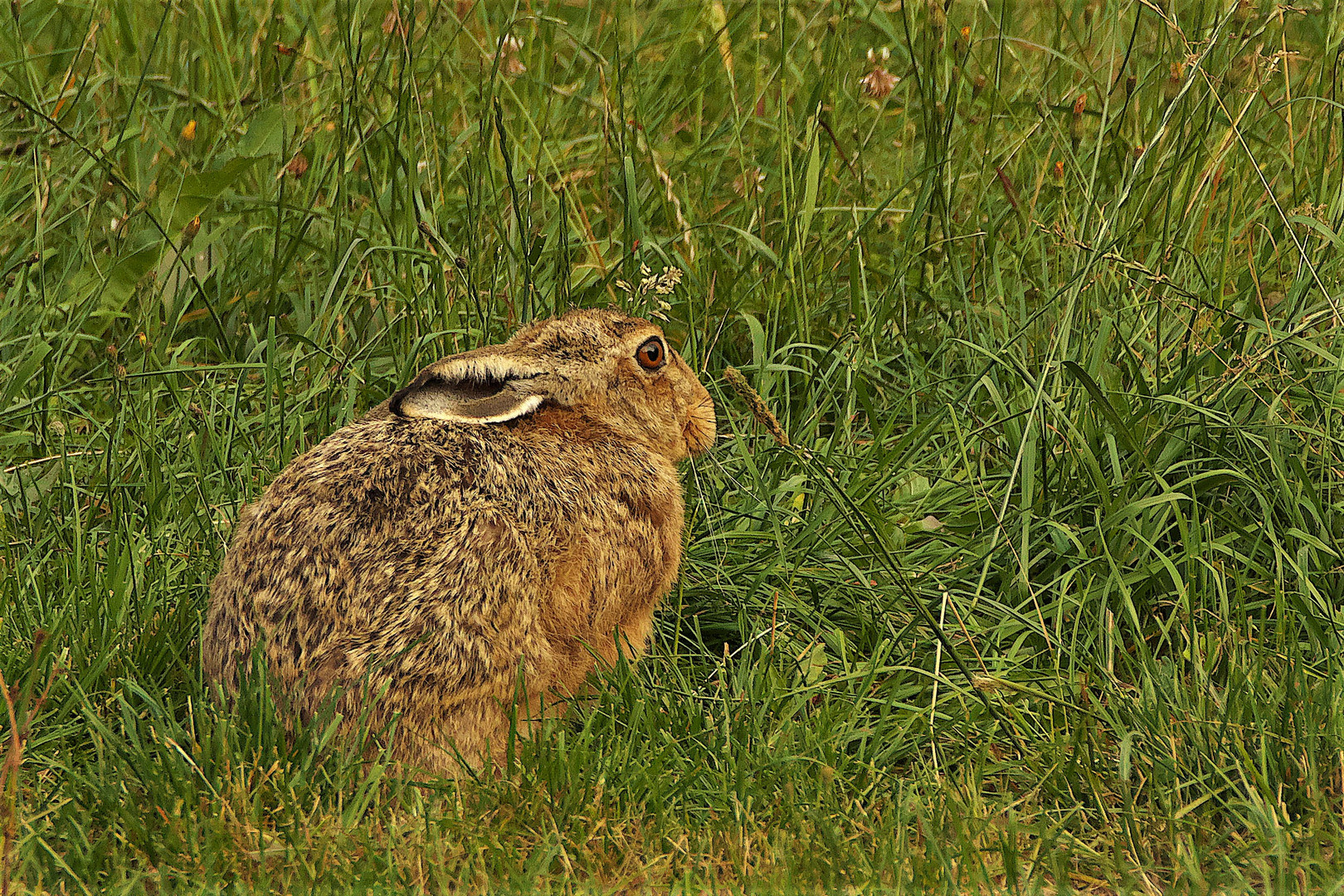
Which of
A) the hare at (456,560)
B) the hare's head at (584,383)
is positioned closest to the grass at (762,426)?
the hare at (456,560)

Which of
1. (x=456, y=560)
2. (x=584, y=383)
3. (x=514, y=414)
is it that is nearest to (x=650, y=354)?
(x=584, y=383)

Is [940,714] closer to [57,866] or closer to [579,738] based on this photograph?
[579,738]

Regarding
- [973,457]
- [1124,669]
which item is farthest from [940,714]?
[973,457]

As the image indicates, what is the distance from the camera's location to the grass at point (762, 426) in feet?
9.26

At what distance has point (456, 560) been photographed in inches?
119

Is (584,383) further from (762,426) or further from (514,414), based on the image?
(762,426)

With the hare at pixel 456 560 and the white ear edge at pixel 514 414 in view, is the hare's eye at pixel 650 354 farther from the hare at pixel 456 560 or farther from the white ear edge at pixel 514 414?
the white ear edge at pixel 514 414

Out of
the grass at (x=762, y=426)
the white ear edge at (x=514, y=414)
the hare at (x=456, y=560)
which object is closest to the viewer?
the grass at (x=762, y=426)

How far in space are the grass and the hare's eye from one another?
0.47m

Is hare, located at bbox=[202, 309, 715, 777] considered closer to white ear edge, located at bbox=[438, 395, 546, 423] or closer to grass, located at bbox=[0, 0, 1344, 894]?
white ear edge, located at bbox=[438, 395, 546, 423]

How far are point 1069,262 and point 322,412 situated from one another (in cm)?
246

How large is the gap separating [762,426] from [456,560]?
149 centimetres

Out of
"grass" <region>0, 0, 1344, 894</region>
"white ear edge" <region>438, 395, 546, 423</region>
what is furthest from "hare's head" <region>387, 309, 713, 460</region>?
"grass" <region>0, 0, 1344, 894</region>

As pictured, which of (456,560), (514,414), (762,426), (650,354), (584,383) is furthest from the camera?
(762,426)
